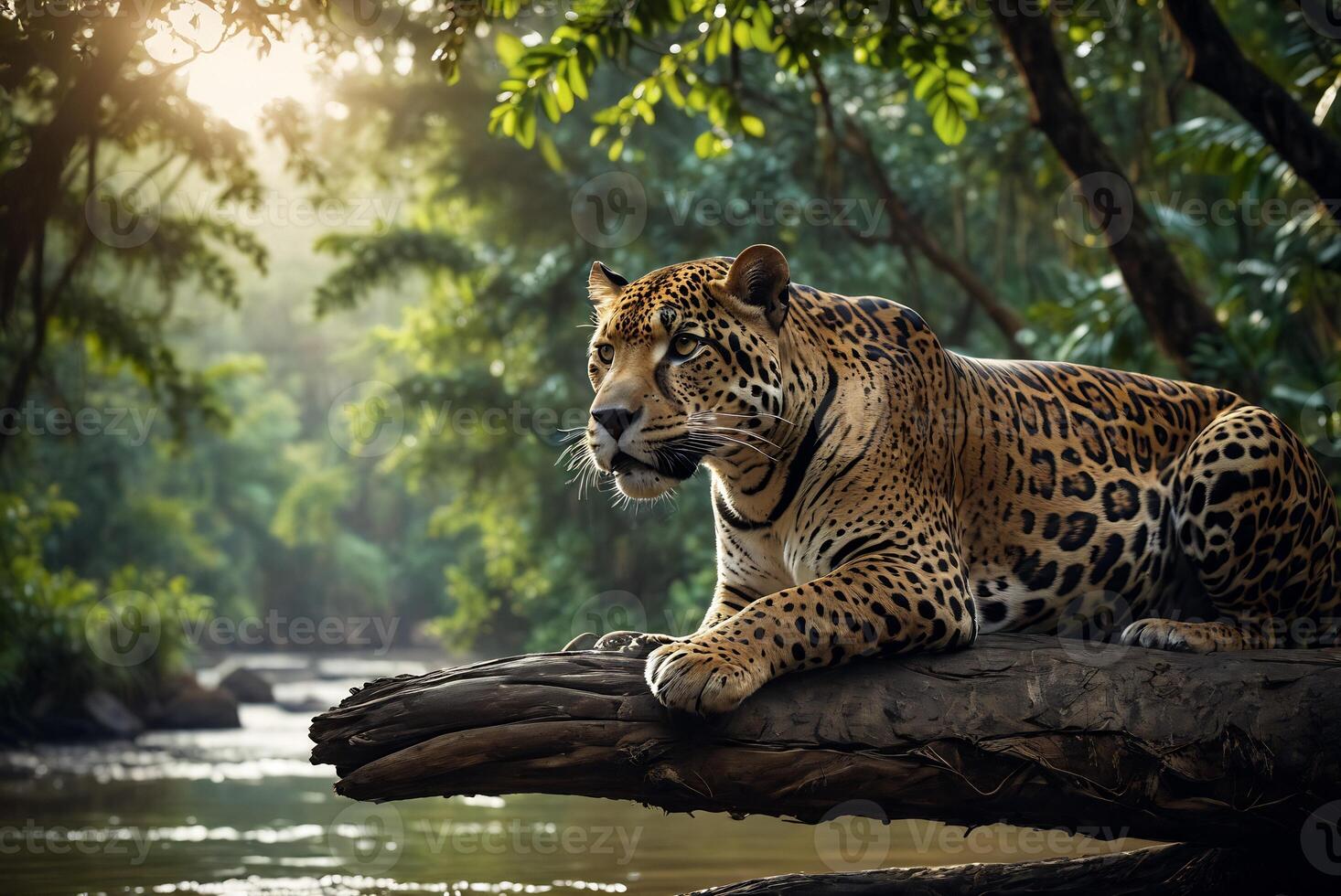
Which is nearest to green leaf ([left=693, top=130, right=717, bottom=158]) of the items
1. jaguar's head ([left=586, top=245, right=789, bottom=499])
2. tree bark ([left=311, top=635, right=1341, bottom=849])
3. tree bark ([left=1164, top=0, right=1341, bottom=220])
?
tree bark ([left=1164, top=0, right=1341, bottom=220])

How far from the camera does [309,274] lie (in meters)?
72.8

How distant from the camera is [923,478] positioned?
17.0ft

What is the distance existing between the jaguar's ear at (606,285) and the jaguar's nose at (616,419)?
2.95ft

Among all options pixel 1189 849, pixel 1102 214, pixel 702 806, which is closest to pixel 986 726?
pixel 702 806

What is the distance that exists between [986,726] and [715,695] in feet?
3.68

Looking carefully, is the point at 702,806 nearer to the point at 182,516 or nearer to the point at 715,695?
the point at 715,695
